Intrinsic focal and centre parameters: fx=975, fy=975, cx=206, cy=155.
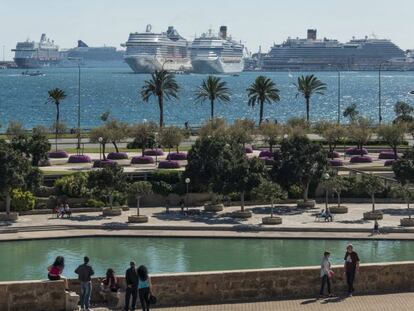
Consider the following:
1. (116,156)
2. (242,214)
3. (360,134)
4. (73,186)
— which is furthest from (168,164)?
(360,134)

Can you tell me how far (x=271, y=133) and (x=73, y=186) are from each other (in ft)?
75.8

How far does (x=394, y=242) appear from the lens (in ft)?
151

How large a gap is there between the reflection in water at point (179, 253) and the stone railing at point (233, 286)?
12.5 metres

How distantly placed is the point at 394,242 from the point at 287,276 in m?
20.0

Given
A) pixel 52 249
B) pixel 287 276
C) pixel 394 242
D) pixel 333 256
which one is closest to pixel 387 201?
pixel 394 242

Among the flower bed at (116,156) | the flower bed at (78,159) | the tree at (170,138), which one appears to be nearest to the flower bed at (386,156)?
the tree at (170,138)

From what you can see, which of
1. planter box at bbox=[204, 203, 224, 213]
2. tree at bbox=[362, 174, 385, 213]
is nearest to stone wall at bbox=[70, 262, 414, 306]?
tree at bbox=[362, 174, 385, 213]

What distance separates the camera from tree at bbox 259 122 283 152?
74.0 meters

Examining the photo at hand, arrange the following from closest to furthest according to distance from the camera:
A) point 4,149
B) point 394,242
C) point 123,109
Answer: point 394,242 < point 4,149 < point 123,109

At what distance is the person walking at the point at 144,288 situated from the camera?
2464cm

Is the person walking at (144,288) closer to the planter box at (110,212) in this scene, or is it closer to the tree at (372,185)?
the planter box at (110,212)

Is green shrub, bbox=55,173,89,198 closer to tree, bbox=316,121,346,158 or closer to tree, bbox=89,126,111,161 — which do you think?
tree, bbox=89,126,111,161

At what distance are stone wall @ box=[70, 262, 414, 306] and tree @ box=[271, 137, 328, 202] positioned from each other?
27384mm

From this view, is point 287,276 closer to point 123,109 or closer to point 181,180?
point 181,180
